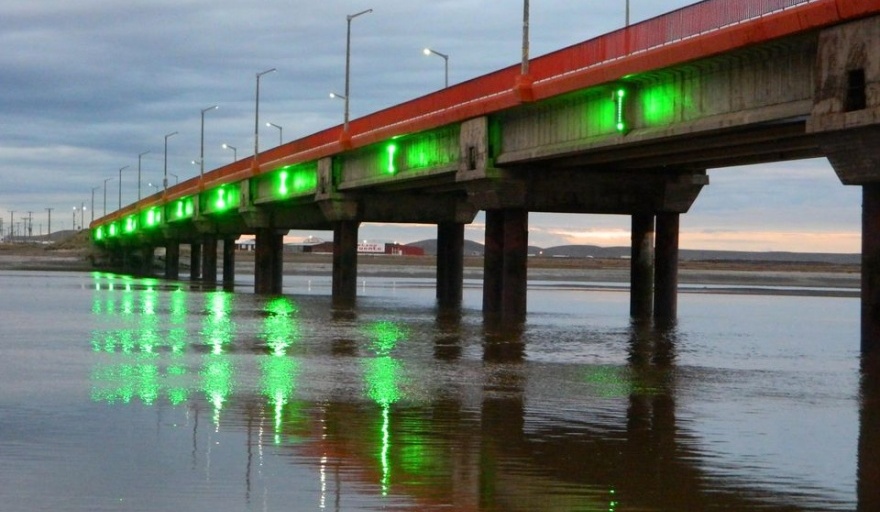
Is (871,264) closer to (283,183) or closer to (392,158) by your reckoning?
(392,158)

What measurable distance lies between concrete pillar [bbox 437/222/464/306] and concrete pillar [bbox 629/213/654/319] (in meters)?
13.5

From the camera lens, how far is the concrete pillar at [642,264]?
47656 millimetres

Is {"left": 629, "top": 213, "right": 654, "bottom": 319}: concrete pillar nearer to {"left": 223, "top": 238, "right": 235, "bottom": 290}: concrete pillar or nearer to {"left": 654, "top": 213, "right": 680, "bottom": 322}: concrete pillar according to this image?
{"left": 654, "top": 213, "right": 680, "bottom": 322}: concrete pillar

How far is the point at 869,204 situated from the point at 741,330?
47.7ft

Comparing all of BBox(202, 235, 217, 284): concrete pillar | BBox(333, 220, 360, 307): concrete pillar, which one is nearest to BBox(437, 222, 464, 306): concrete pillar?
BBox(333, 220, 360, 307): concrete pillar

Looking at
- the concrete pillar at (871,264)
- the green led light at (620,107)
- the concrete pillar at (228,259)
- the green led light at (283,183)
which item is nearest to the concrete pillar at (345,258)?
the green led light at (283,183)

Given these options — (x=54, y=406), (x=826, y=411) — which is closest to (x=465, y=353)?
(x=826, y=411)

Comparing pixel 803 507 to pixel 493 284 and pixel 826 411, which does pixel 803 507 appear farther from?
pixel 493 284

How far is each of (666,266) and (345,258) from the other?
19851mm

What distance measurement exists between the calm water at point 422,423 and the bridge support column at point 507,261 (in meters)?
12.2

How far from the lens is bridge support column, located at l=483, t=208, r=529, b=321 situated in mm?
43938

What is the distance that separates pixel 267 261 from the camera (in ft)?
256

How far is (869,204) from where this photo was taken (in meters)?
25.2

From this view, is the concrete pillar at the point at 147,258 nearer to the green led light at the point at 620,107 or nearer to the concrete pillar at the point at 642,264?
the concrete pillar at the point at 642,264
